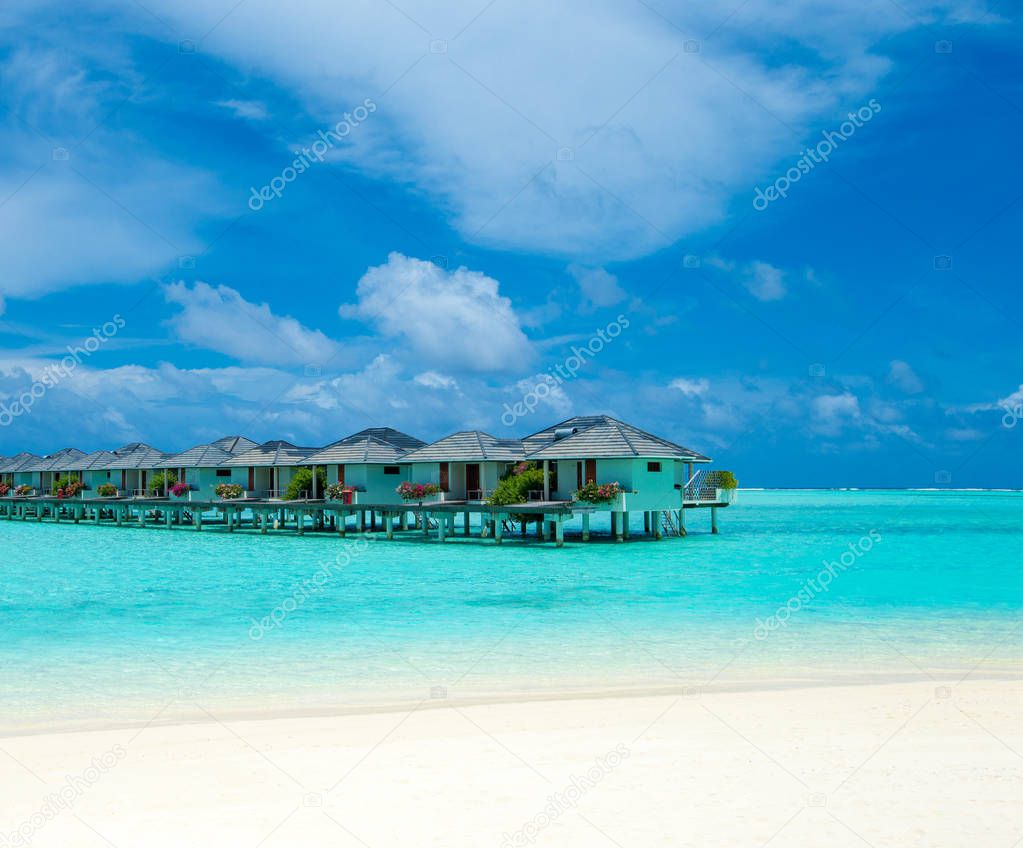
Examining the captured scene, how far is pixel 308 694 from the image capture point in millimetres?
10719

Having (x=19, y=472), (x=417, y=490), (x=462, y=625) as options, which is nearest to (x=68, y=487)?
(x=19, y=472)

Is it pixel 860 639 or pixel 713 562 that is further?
pixel 713 562

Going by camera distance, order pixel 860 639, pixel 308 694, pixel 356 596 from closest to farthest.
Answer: pixel 308 694
pixel 860 639
pixel 356 596

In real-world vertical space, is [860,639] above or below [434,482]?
below

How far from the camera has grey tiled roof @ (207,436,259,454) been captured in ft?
157

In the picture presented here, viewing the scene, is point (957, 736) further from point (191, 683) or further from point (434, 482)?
point (434, 482)

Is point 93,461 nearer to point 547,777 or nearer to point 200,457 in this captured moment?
point 200,457

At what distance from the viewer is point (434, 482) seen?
34.8 m

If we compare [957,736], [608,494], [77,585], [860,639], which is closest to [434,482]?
[608,494]

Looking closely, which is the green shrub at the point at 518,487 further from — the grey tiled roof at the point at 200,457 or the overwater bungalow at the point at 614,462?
the grey tiled roof at the point at 200,457

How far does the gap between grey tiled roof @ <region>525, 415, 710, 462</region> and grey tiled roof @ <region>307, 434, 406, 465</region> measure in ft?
22.4

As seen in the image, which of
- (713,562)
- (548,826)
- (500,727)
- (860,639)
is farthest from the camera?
(713,562)

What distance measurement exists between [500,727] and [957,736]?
4345 mm

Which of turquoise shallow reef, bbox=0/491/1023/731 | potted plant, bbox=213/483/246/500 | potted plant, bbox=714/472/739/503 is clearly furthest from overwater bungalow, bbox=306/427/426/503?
potted plant, bbox=714/472/739/503
